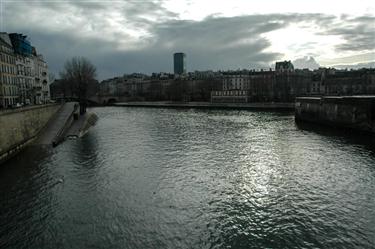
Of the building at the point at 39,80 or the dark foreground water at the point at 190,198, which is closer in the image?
the dark foreground water at the point at 190,198

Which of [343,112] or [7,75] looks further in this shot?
[7,75]

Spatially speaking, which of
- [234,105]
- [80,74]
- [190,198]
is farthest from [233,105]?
[190,198]

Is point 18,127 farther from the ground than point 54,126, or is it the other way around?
point 18,127

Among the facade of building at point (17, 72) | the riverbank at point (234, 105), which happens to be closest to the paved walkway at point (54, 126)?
the facade of building at point (17, 72)

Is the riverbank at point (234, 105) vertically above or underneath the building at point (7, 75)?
underneath

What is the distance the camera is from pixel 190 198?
50.8 feet

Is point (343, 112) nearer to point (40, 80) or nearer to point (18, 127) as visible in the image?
point (18, 127)

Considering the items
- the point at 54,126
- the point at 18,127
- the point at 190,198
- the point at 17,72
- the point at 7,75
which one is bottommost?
the point at 190,198

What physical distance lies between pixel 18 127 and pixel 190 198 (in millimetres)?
21963

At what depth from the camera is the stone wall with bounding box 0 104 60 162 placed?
2500cm

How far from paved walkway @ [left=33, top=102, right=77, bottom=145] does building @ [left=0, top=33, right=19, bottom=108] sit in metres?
9.17

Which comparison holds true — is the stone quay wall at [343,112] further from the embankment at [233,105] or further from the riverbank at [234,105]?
the embankment at [233,105]

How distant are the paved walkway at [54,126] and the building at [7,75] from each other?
9166 mm

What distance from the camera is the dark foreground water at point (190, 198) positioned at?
11.7m
